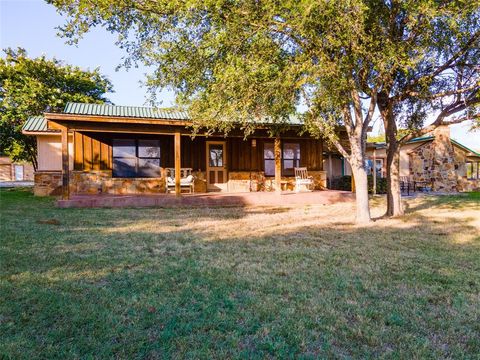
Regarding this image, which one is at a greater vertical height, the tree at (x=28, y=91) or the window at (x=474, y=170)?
the tree at (x=28, y=91)

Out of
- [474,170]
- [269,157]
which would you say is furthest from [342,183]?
[474,170]

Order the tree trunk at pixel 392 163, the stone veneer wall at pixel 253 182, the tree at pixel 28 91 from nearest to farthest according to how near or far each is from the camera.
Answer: the tree trunk at pixel 392 163 → the stone veneer wall at pixel 253 182 → the tree at pixel 28 91

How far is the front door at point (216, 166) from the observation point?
46.6ft

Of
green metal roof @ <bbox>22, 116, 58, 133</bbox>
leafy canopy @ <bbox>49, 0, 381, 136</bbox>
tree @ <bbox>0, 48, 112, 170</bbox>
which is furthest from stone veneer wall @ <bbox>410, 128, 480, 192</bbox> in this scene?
tree @ <bbox>0, 48, 112, 170</bbox>

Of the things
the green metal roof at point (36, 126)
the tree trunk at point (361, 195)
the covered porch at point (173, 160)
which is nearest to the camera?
the tree trunk at point (361, 195)

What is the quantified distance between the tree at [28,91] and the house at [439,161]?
18974 mm

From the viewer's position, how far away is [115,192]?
514 inches

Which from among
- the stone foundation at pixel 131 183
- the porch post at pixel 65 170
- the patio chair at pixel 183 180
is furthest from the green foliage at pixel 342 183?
the porch post at pixel 65 170

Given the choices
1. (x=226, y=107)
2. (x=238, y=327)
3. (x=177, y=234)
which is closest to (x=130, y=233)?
(x=177, y=234)

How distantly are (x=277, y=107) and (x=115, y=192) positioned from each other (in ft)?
27.6

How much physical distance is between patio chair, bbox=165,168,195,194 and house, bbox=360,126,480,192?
10.3 metres

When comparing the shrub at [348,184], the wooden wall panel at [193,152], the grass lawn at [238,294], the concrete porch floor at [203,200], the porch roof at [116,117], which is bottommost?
the grass lawn at [238,294]

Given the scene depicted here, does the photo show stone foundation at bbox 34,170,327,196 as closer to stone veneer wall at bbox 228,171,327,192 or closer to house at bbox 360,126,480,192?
stone veneer wall at bbox 228,171,327,192

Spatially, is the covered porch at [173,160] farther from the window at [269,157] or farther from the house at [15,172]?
the house at [15,172]
